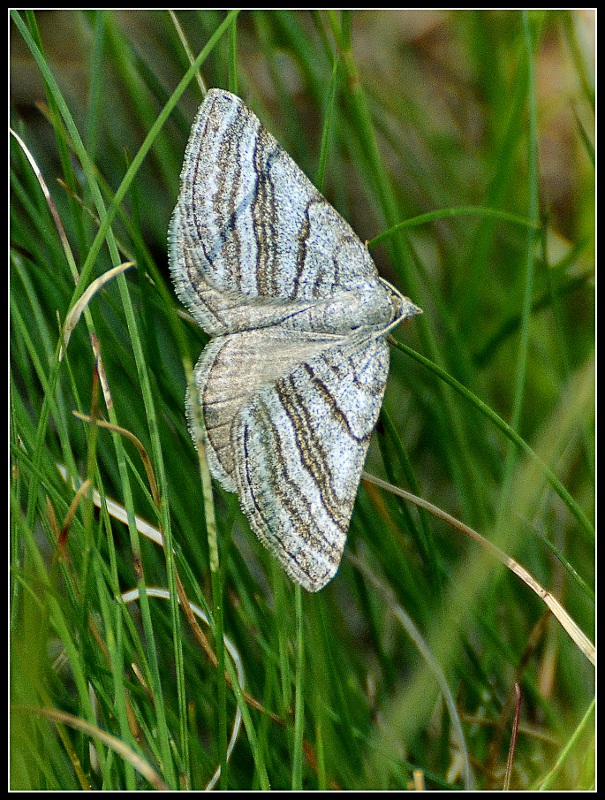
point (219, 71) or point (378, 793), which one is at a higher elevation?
point (219, 71)

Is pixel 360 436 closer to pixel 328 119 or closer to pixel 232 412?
pixel 232 412

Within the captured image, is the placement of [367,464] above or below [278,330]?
below

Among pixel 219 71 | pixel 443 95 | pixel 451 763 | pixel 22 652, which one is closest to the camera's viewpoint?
pixel 22 652

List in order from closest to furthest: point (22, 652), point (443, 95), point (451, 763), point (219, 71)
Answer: point (22, 652) → point (219, 71) → point (451, 763) → point (443, 95)

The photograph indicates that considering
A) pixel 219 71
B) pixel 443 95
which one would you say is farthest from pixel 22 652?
pixel 443 95

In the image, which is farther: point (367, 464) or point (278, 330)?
point (367, 464)

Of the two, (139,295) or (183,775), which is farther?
(139,295)

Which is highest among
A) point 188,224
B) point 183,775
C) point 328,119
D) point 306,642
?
point 328,119
